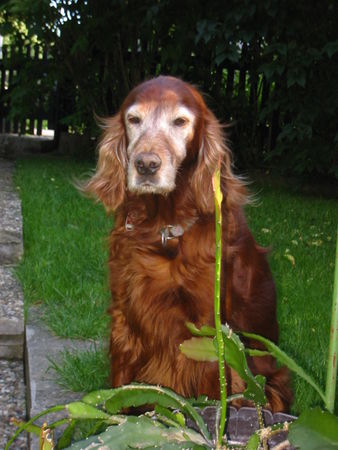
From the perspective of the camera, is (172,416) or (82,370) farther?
(82,370)

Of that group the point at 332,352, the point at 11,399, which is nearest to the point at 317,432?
the point at 332,352

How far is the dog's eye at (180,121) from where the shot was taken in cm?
227

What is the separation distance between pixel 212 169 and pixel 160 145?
0.87 feet

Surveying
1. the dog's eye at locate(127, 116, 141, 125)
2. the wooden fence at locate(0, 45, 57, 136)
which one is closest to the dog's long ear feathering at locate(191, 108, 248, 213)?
the dog's eye at locate(127, 116, 141, 125)

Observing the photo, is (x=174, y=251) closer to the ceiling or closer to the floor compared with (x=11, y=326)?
closer to the ceiling

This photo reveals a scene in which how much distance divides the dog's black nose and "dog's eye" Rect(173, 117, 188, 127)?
0.21 meters

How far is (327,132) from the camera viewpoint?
738 cm

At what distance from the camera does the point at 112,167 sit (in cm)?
253

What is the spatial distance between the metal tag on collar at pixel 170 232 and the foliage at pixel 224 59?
427 cm

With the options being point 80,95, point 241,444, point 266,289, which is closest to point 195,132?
point 266,289

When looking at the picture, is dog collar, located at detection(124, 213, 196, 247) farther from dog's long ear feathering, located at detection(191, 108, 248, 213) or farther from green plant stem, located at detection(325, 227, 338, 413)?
green plant stem, located at detection(325, 227, 338, 413)

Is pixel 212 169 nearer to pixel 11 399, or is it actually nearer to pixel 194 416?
pixel 11 399

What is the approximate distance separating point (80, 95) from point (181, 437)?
28.4ft

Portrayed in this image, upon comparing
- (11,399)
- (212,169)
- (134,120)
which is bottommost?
(11,399)
